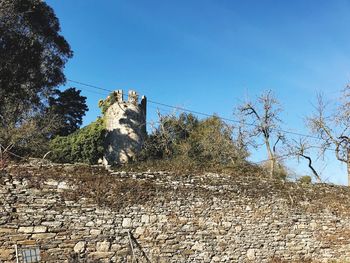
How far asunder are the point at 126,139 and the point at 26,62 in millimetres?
8647

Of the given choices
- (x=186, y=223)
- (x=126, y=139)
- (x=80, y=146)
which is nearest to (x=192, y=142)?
(x=126, y=139)

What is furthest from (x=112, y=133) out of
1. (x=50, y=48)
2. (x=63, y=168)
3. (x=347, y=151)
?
(x=63, y=168)

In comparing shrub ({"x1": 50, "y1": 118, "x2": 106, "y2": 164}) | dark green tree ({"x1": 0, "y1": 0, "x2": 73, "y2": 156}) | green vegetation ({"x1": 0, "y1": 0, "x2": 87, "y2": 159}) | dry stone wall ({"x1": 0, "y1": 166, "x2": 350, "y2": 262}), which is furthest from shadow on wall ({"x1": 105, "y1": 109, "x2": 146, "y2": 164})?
dry stone wall ({"x1": 0, "y1": 166, "x2": 350, "y2": 262})

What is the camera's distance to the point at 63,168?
421 inches

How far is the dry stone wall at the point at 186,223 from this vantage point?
9.85 metres

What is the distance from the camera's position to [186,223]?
37.6 feet

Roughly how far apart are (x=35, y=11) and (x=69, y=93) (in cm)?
1269

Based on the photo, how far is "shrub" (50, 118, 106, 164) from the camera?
24095 millimetres

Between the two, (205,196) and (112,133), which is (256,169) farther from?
(112,133)

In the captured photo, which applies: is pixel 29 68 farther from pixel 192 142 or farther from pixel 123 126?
pixel 192 142

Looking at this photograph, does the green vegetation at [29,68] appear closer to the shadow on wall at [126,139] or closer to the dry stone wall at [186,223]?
the shadow on wall at [126,139]

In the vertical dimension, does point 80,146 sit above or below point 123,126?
below

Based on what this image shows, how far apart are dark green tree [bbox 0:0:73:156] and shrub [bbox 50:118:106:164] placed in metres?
2.02

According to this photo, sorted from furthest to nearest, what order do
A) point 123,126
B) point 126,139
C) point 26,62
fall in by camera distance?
point 123,126 < point 126,139 < point 26,62
